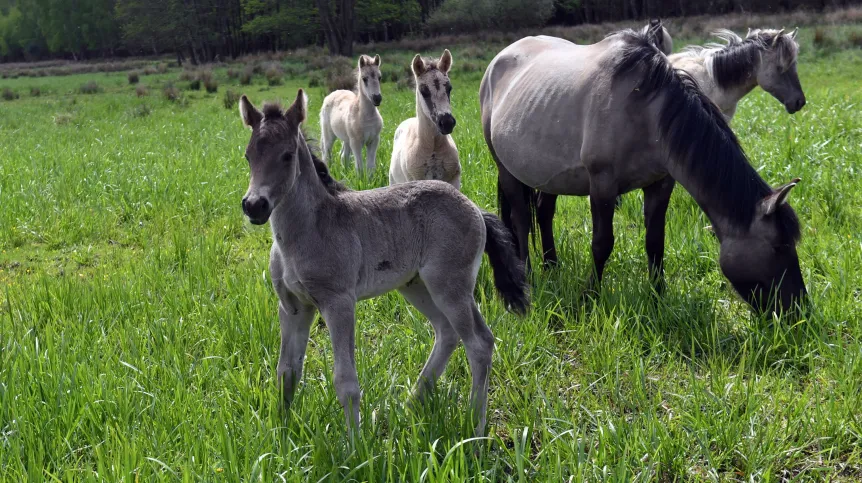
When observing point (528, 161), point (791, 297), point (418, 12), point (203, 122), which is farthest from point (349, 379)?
point (418, 12)

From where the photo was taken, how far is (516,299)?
3500 millimetres

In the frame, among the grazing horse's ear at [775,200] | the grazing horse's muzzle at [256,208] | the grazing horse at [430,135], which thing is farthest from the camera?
the grazing horse at [430,135]

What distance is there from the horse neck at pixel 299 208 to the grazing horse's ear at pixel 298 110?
125 mm

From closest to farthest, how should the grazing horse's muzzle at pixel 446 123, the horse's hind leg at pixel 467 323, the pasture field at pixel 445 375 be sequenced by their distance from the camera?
the pasture field at pixel 445 375, the horse's hind leg at pixel 467 323, the grazing horse's muzzle at pixel 446 123

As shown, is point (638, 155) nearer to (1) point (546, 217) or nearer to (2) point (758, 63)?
(1) point (546, 217)

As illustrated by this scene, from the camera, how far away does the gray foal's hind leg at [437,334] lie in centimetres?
331

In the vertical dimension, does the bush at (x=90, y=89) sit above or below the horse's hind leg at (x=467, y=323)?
above

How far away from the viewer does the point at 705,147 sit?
4.09m

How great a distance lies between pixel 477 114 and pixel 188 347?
9.52 metres

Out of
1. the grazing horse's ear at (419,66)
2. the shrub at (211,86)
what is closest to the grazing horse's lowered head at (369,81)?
the grazing horse's ear at (419,66)

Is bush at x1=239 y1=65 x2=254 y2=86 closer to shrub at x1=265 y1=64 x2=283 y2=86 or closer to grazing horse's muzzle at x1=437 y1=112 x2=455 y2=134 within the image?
shrub at x1=265 y1=64 x2=283 y2=86

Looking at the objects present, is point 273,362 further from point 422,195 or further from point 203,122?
point 203,122

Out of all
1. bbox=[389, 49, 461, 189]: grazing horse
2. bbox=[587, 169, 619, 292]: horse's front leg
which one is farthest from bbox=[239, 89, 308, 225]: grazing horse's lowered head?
bbox=[389, 49, 461, 189]: grazing horse

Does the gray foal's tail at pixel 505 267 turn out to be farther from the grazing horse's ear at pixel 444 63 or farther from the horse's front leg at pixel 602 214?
the grazing horse's ear at pixel 444 63
